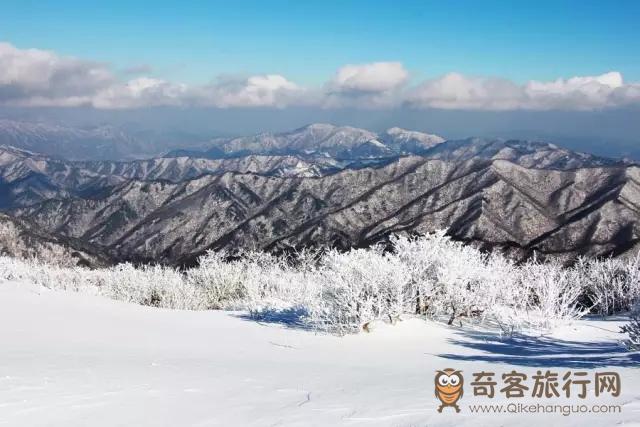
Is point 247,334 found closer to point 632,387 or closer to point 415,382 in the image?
point 415,382

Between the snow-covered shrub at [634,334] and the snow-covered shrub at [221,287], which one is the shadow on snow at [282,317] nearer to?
the snow-covered shrub at [634,334]

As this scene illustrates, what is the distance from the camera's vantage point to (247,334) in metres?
22.6

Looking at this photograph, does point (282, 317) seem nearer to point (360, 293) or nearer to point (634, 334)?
point (360, 293)

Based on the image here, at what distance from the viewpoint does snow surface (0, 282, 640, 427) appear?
28.9 ft

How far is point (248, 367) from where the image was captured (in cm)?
1488

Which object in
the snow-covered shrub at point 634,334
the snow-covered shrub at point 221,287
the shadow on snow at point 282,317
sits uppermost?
the snow-covered shrub at point 634,334

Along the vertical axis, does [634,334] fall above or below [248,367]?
above

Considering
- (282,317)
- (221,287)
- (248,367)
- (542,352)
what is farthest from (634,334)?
(221,287)

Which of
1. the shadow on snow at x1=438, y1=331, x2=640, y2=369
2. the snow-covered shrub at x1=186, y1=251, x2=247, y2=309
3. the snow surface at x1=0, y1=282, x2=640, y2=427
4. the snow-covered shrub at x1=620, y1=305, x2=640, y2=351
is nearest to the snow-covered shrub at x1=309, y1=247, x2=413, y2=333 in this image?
the snow surface at x1=0, y1=282, x2=640, y2=427

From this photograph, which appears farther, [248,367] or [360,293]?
[360,293]

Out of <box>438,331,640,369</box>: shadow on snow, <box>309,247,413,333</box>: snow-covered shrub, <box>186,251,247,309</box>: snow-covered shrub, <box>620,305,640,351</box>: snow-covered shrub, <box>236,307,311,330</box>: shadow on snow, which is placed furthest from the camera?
<box>186,251,247,309</box>: snow-covered shrub

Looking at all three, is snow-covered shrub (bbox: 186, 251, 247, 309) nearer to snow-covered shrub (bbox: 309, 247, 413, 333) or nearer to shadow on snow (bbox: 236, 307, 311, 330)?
shadow on snow (bbox: 236, 307, 311, 330)

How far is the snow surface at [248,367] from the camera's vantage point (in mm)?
8805

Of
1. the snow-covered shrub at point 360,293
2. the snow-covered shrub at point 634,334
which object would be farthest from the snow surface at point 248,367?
the snow-covered shrub at point 360,293
